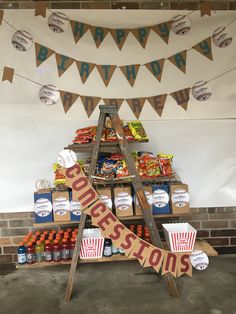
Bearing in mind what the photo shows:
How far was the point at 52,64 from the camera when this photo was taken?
2.83 meters

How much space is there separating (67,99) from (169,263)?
1.71 meters

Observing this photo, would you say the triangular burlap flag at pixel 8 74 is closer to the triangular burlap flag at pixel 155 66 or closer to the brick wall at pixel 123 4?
the brick wall at pixel 123 4

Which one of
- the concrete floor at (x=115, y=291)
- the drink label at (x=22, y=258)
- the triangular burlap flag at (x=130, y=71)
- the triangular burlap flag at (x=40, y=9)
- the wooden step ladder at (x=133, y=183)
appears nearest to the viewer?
the concrete floor at (x=115, y=291)

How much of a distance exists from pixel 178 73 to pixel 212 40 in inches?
17.7

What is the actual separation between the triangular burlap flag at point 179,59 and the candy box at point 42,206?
1690 millimetres

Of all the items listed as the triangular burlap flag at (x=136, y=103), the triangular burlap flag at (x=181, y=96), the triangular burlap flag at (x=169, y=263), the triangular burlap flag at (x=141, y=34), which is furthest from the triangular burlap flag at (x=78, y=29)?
the triangular burlap flag at (x=169, y=263)

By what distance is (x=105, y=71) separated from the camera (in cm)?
287

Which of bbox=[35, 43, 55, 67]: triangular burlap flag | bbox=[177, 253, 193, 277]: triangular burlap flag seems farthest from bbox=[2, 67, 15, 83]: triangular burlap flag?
bbox=[177, 253, 193, 277]: triangular burlap flag

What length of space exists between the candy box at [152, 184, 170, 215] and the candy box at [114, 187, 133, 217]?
0.20 metres

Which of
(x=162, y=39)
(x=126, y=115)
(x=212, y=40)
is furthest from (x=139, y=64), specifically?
(x=212, y=40)

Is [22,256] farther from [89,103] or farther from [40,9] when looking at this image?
[40,9]

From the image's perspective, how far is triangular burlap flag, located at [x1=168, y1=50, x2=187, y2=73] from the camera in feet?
9.49

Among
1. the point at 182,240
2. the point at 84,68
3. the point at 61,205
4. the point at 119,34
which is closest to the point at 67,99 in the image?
the point at 84,68

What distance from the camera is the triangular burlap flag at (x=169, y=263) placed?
2.24 meters
